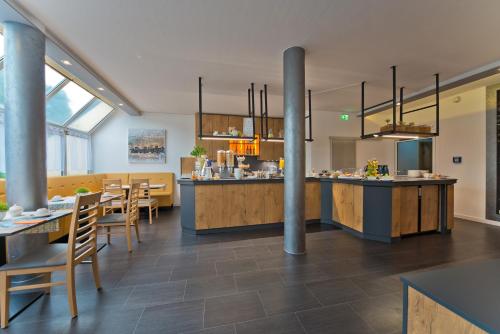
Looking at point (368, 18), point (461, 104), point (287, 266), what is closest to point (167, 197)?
point (287, 266)

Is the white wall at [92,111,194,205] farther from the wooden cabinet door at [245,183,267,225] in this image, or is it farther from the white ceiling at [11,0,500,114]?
the wooden cabinet door at [245,183,267,225]

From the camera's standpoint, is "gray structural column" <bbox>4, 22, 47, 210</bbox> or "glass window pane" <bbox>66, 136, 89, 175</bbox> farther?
"glass window pane" <bbox>66, 136, 89, 175</bbox>

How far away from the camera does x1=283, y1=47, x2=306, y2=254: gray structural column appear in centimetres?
311

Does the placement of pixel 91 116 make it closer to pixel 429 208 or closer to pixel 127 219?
pixel 127 219

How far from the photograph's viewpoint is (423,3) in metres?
2.27

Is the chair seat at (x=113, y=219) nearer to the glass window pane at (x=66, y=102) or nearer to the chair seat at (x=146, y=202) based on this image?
the chair seat at (x=146, y=202)

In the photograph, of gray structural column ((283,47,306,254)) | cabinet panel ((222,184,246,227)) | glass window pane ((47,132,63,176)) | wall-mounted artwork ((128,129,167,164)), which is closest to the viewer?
gray structural column ((283,47,306,254))

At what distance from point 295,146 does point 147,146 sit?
17.7ft

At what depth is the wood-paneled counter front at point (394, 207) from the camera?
141 inches

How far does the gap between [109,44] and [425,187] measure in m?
5.62

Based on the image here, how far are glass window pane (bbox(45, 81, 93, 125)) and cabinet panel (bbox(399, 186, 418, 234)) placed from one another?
693cm

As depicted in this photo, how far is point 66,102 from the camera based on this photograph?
16.6 ft

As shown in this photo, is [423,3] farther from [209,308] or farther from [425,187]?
[209,308]

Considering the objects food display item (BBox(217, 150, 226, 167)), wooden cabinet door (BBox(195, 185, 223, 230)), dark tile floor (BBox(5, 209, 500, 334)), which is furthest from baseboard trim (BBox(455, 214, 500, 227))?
food display item (BBox(217, 150, 226, 167))
